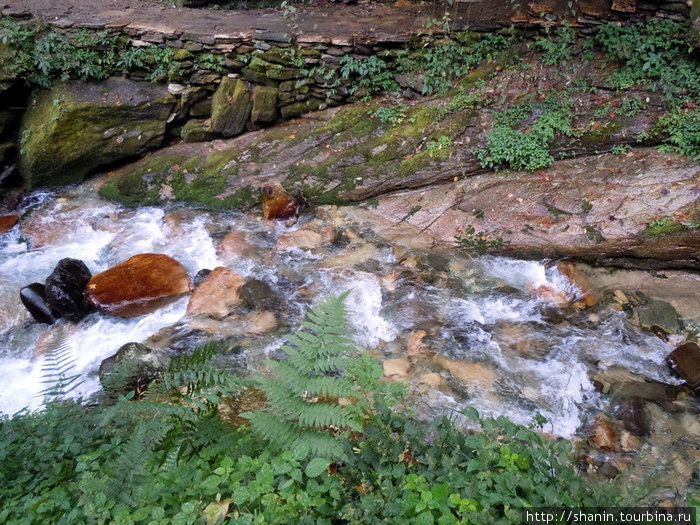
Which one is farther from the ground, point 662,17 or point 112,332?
point 662,17

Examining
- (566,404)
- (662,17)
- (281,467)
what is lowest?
(566,404)

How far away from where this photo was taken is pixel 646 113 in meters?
6.73

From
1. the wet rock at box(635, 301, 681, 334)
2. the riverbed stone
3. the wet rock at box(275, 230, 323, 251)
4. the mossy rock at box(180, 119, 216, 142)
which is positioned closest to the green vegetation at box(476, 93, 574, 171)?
the wet rock at box(635, 301, 681, 334)

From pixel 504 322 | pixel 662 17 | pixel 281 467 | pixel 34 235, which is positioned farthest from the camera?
pixel 34 235

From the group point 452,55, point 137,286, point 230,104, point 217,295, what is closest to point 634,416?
point 217,295

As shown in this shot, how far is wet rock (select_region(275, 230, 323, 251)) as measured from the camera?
715 cm

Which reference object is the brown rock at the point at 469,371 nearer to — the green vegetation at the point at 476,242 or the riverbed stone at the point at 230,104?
the green vegetation at the point at 476,242

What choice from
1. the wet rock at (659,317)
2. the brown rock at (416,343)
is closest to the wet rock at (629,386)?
the wet rock at (659,317)

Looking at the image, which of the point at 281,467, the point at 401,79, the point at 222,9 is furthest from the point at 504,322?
the point at 222,9

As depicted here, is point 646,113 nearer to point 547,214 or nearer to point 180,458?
point 547,214

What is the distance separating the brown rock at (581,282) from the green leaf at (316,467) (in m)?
4.63

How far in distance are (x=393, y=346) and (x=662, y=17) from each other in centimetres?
697

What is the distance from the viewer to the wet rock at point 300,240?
7152mm

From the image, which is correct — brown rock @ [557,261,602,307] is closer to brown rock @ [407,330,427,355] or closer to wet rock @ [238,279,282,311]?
brown rock @ [407,330,427,355]
